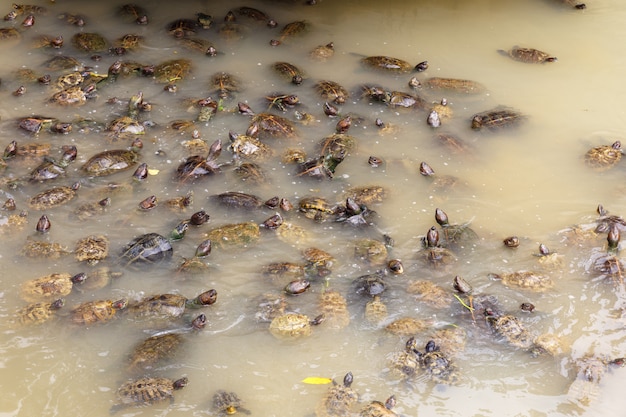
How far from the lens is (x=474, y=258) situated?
5566mm

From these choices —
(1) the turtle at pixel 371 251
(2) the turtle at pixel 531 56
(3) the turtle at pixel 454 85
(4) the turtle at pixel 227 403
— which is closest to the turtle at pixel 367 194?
(1) the turtle at pixel 371 251

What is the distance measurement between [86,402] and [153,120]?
11.0 feet

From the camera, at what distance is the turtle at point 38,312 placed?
16.0ft

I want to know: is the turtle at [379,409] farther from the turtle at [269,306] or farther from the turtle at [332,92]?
the turtle at [332,92]

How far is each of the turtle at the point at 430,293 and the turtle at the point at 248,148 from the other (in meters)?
2.07

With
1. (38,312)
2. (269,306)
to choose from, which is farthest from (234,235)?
(38,312)

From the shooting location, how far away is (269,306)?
16.6ft

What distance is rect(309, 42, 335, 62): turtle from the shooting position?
7.97 metres

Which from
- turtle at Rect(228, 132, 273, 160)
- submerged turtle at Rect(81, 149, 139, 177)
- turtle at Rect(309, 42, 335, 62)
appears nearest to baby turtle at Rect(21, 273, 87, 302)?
submerged turtle at Rect(81, 149, 139, 177)

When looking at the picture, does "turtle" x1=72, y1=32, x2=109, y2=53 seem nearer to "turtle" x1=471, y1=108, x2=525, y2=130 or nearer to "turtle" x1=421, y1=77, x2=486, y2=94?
→ "turtle" x1=421, y1=77, x2=486, y2=94

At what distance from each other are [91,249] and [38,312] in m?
0.71

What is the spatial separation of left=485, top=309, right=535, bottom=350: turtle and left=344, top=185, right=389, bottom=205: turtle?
5.11ft

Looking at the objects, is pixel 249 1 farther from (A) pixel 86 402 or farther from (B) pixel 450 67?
(A) pixel 86 402

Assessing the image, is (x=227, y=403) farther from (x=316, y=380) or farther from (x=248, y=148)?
(x=248, y=148)
